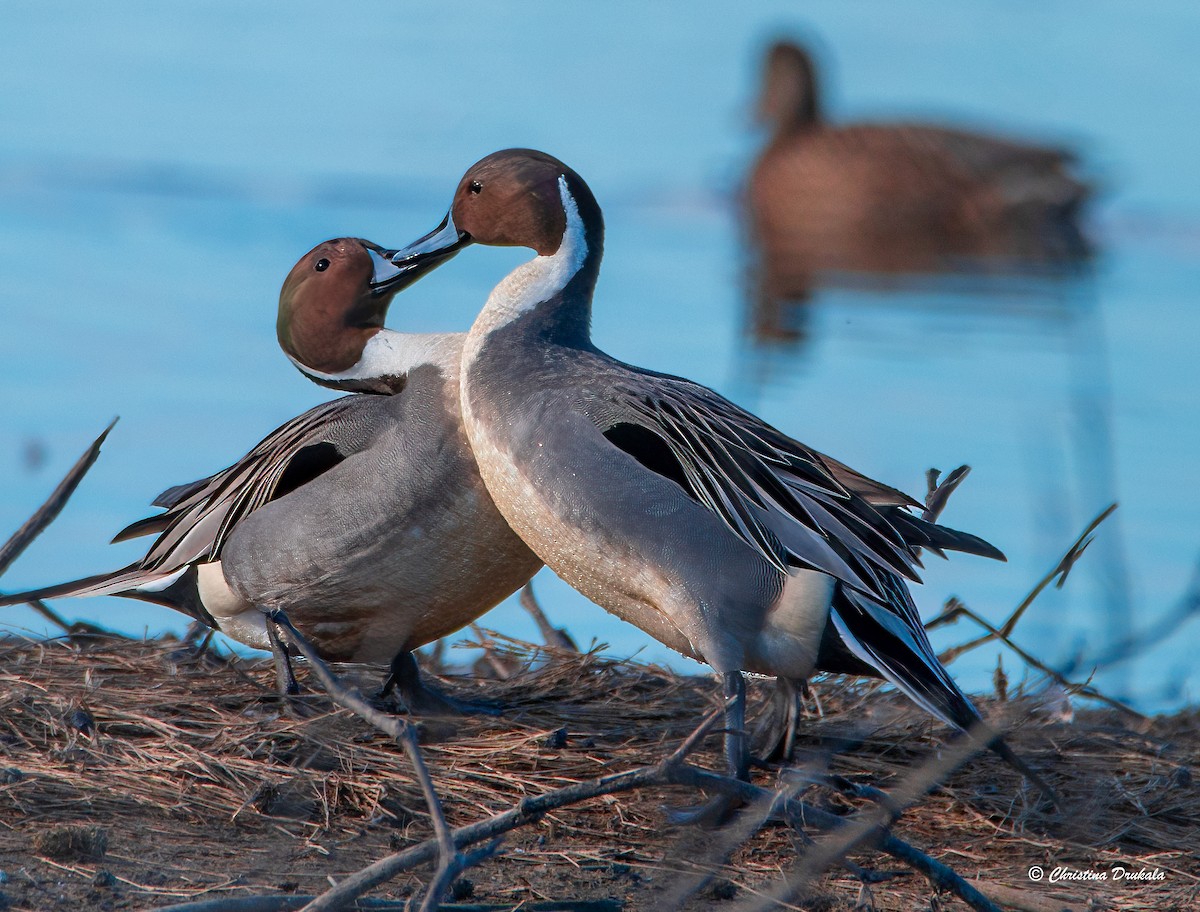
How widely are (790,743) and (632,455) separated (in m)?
0.72

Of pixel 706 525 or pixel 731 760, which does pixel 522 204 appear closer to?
pixel 706 525

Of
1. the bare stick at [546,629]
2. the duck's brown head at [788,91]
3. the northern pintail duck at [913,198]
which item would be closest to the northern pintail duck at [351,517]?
the bare stick at [546,629]

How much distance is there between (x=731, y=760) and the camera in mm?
3121

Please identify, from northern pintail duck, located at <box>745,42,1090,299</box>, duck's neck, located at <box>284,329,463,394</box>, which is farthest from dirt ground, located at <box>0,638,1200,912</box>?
northern pintail duck, located at <box>745,42,1090,299</box>

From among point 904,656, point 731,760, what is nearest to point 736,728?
point 731,760

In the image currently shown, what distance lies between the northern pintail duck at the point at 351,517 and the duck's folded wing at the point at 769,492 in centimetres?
43

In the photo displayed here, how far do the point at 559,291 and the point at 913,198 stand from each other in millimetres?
7225

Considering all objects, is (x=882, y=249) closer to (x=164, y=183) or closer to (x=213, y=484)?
(x=164, y=183)

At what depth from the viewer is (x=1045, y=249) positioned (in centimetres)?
979

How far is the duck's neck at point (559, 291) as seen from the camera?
11.7ft

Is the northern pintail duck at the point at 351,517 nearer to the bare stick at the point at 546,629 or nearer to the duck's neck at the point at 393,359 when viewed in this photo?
the duck's neck at the point at 393,359

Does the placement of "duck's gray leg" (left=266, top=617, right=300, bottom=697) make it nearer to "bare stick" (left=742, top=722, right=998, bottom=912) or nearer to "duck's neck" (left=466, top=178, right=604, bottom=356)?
"duck's neck" (left=466, top=178, right=604, bottom=356)

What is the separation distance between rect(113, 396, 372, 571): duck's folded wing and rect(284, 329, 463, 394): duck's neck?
7 centimetres

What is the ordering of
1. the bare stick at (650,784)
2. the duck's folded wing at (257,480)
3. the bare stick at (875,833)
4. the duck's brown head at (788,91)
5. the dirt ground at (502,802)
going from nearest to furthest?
the bare stick at (875,833) → the bare stick at (650,784) → the dirt ground at (502,802) → the duck's folded wing at (257,480) → the duck's brown head at (788,91)
